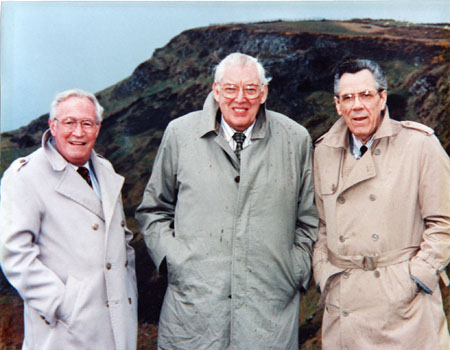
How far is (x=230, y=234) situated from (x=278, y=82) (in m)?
1.55

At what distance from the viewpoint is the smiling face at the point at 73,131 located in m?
2.71

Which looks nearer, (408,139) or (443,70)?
(408,139)

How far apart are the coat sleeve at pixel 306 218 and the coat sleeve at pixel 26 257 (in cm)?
134

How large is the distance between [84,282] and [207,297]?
0.67 meters

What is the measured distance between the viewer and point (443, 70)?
386 cm

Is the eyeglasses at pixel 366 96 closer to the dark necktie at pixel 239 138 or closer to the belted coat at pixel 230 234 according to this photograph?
the belted coat at pixel 230 234

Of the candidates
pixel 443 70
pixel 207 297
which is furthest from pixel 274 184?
pixel 443 70

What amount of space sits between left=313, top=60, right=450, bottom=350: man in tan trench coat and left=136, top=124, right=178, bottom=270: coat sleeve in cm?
92

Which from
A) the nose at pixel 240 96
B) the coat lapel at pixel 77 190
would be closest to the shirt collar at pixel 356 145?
the nose at pixel 240 96

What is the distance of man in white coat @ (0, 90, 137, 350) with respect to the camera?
250cm

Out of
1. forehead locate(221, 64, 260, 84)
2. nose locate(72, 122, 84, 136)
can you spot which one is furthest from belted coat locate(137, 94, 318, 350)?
nose locate(72, 122, 84, 136)

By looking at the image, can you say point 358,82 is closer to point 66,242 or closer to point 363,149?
point 363,149

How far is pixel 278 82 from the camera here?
3.96 metres

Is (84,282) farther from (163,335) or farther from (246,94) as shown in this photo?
(246,94)
